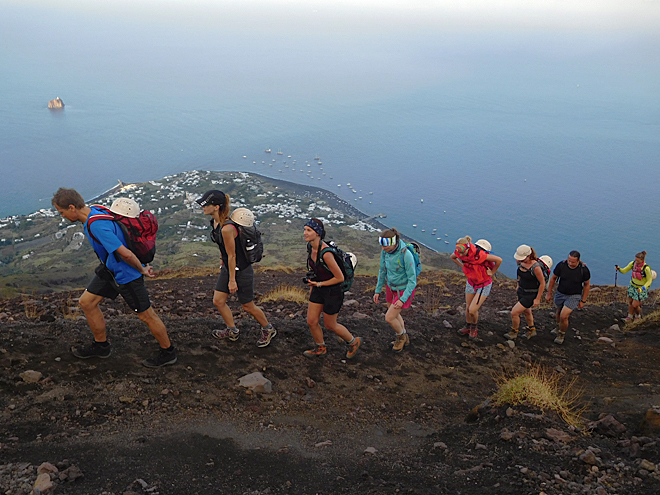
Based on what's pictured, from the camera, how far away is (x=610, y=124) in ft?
387

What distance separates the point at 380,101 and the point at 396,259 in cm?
15496

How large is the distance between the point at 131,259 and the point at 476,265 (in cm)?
515

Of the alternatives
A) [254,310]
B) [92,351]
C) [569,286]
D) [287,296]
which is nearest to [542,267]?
[569,286]

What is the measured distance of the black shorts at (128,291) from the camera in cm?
539

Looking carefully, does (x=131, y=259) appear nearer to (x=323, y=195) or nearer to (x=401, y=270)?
(x=401, y=270)

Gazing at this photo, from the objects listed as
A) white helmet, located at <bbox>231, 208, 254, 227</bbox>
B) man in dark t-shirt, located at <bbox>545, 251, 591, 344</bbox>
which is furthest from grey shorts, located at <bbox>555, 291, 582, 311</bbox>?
white helmet, located at <bbox>231, 208, 254, 227</bbox>

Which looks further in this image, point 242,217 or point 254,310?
point 254,310

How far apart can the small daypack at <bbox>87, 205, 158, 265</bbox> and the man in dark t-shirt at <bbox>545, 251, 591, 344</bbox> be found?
655 cm

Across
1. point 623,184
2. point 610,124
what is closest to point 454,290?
point 623,184

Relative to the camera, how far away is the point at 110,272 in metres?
5.34

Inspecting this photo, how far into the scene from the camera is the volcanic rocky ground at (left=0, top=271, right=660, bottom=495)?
164 inches

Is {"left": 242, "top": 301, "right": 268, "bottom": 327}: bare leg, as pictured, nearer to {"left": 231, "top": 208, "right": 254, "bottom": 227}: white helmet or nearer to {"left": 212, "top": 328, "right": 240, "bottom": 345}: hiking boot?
{"left": 212, "top": 328, "right": 240, "bottom": 345}: hiking boot

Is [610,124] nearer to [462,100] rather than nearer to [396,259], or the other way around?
[462,100]

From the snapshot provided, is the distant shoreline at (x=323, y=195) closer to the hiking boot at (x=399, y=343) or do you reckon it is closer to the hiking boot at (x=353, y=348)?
the hiking boot at (x=399, y=343)
